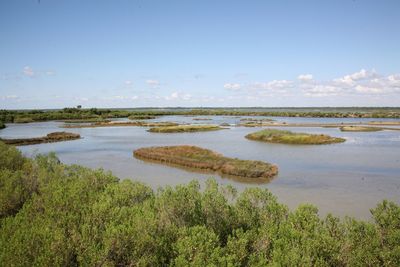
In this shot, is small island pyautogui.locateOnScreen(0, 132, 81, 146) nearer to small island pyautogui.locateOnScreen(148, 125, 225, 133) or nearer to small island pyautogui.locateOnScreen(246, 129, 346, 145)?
small island pyautogui.locateOnScreen(148, 125, 225, 133)

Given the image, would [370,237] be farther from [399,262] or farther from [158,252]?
[158,252]

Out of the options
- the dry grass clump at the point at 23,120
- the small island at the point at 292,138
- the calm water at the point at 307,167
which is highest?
the dry grass clump at the point at 23,120

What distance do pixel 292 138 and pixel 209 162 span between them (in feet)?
99.2

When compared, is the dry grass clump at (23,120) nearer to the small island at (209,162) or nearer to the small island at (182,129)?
the small island at (182,129)

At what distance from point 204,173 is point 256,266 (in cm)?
3101

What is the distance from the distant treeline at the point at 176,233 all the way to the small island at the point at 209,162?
20.8 metres

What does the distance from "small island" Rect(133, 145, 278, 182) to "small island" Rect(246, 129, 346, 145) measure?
23.2 metres

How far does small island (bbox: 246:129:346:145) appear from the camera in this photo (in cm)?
7006

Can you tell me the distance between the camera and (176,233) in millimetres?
16156

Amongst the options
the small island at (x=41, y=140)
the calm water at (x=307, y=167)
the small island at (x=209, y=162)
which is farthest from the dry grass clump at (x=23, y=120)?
the small island at (x=209, y=162)

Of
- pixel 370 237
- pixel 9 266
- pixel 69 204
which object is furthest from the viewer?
pixel 69 204

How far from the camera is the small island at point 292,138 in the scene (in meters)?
70.1

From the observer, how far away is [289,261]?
1330 centimetres

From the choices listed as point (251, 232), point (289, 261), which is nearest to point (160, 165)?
point (251, 232)
